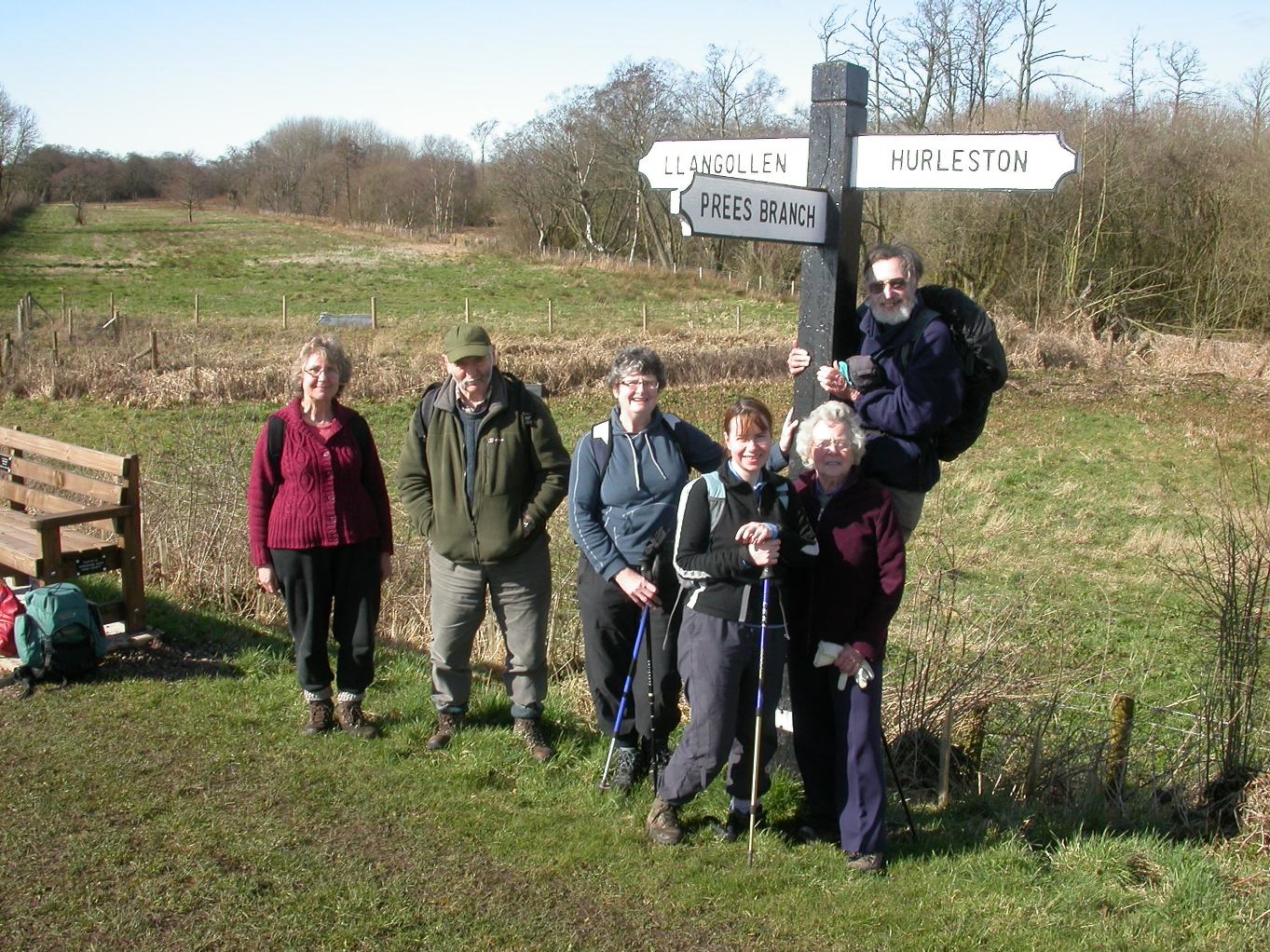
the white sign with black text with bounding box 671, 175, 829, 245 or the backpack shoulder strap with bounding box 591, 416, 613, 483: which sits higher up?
the white sign with black text with bounding box 671, 175, 829, 245

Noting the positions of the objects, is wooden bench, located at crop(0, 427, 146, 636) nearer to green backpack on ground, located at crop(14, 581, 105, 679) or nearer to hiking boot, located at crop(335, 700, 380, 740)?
green backpack on ground, located at crop(14, 581, 105, 679)

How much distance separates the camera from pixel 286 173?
97.4m

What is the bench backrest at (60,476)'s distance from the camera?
21.1 feet

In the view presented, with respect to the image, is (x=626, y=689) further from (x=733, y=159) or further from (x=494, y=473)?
(x=733, y=159)

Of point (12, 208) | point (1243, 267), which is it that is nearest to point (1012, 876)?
point (1243, 267)

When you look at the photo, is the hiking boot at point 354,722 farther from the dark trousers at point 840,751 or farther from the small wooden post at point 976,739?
the small wooden post at point 976,739

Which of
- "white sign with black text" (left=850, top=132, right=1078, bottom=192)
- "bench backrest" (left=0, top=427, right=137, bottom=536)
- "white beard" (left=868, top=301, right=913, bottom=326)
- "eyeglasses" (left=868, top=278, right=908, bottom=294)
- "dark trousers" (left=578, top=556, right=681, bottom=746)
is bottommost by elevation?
"dark trousers" (left=578, top=556, right=681, bottom=746)

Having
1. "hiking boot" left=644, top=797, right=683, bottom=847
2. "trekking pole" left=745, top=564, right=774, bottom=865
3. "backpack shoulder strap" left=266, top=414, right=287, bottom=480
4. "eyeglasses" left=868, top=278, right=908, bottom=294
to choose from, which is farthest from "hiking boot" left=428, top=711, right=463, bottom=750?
"eyeglasses" left=868, top=278, right=908, bottom=294

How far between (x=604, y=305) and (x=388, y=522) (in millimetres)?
36709

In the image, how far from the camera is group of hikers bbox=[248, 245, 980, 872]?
159 inches

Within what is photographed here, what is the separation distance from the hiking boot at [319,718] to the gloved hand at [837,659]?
2.34 metres

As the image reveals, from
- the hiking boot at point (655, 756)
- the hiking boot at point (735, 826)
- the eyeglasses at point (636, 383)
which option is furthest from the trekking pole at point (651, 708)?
the eyeglasses at point (636, 383)

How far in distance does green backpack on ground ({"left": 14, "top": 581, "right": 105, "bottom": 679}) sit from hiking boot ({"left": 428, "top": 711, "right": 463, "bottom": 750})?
6.21ft

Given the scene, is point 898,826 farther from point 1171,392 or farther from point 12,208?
point 12,208
